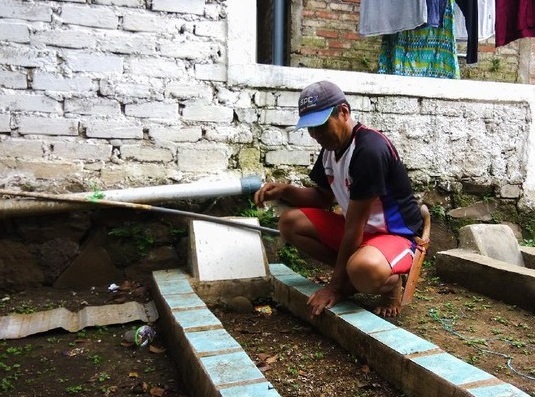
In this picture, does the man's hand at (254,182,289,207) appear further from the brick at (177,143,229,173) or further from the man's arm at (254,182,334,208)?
the brick at (177,143,229,173)

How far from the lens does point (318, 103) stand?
269cm

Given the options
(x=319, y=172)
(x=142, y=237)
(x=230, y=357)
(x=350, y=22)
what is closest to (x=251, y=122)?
(x=319, y=172)

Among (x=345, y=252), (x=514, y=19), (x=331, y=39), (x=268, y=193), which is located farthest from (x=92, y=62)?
(x=514, y=19)

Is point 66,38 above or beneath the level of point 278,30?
beneath

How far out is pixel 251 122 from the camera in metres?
3.93

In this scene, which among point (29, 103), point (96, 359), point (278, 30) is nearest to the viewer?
point (96, 359)

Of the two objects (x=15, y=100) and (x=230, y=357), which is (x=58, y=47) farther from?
(x=230, y=357)

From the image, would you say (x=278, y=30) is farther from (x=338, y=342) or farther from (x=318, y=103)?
(x=338, y=342)

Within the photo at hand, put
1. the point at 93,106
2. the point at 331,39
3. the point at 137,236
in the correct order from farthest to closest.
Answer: the point at 331,39, the point at 137,236, the point at 93,106

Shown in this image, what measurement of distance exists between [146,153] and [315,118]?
1548 mm

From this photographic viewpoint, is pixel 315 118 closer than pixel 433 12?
Yes

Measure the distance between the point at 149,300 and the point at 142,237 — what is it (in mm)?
525

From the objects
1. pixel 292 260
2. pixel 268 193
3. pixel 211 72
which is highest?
pixel 211 72

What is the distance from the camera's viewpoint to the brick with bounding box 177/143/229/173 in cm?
377
